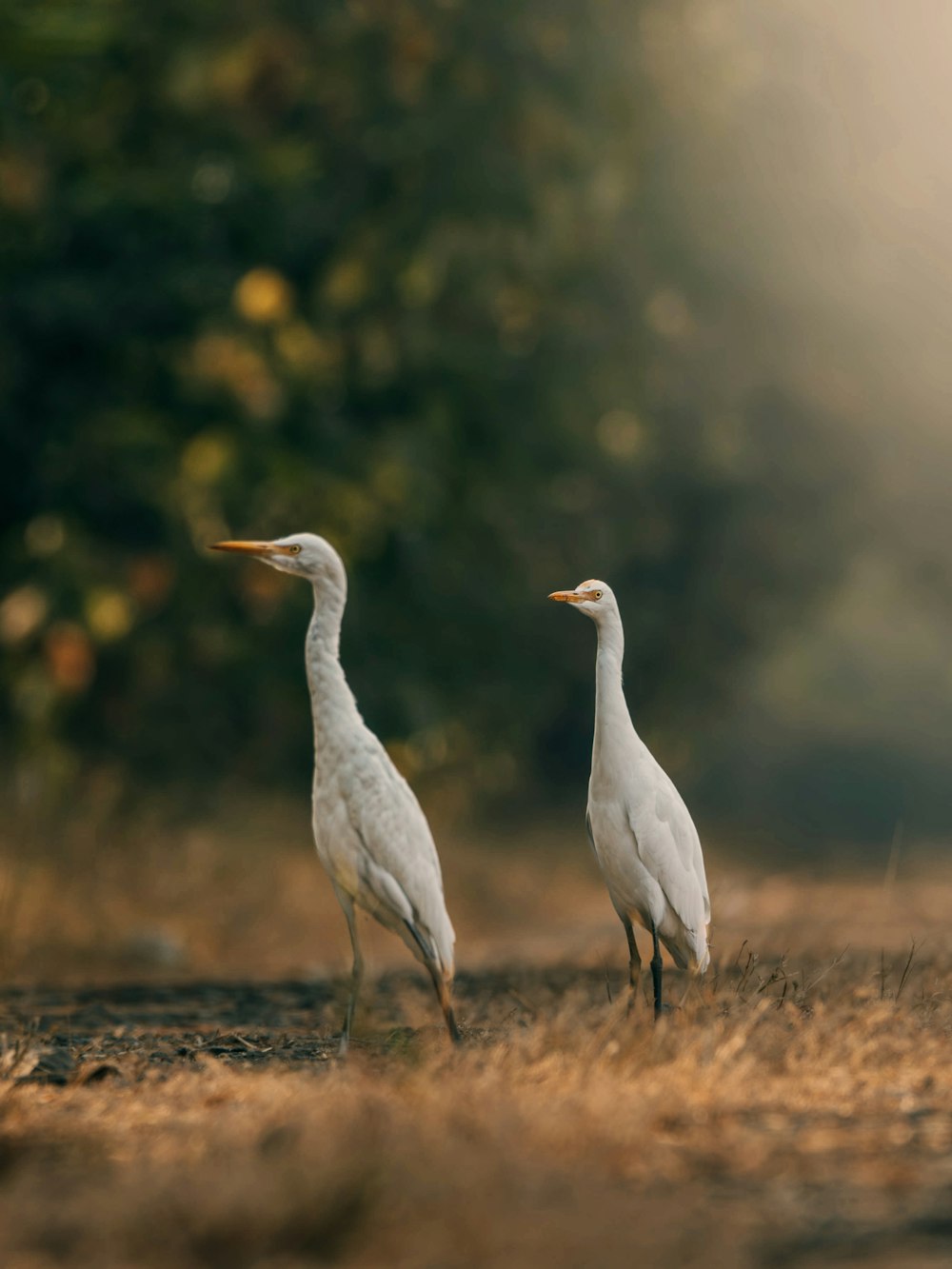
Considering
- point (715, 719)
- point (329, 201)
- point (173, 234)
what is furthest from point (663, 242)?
point (715, 719)

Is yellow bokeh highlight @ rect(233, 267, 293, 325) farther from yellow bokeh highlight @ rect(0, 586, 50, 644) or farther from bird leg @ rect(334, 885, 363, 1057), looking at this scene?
bird leg @ rect(334, 885, 363, 1057)

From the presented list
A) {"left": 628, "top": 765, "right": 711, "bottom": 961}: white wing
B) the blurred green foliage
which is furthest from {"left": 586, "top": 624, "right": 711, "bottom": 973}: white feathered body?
the blurred green foliage

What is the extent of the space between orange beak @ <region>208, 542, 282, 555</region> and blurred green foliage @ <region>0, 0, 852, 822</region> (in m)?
7.04

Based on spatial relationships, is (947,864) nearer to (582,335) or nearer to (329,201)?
(582,335)

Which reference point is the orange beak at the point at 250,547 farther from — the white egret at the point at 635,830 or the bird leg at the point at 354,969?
the bird leg at the point at 354,969

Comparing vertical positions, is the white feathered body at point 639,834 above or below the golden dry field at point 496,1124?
above

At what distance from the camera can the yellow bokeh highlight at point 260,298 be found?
13469mm

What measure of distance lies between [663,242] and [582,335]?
4.03ft

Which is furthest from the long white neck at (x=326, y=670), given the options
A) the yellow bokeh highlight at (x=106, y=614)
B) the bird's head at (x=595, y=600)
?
the yellow bokeh highlight at (x=106, y=614)

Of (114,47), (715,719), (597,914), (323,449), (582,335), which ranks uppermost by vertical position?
(114,47)

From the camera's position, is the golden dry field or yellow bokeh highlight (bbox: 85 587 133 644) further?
yellow bokeh highlight (bbox: 85 587 133 644)

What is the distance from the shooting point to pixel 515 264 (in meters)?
14.7

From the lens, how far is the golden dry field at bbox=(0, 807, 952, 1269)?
378cm

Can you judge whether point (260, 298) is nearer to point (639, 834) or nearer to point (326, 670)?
point (326, 670)
